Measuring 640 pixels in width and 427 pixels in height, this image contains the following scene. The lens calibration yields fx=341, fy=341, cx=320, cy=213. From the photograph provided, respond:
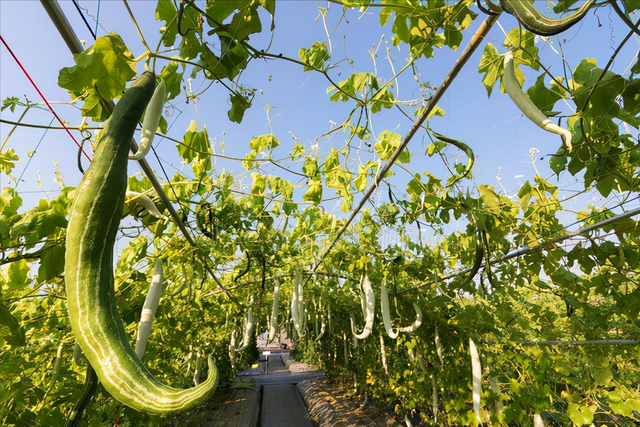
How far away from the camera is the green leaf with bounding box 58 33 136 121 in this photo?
2.78 ft

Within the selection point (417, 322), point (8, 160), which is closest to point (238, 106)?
point (8, 160)

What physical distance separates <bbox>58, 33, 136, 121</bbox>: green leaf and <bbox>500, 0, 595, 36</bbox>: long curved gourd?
35.5 inches

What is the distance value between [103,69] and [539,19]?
3.35 ft

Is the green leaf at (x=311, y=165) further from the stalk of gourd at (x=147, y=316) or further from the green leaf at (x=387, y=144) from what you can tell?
the stalk of gourd at (x=147, y=316)

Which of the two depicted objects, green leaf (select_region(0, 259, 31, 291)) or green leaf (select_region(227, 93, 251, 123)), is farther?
green leaf (select_region(0, 259, 31, 291))

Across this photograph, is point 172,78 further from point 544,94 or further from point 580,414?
point 580,414

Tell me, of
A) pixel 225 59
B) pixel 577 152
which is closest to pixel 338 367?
pixel 577 152

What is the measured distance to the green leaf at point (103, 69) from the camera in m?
0.85

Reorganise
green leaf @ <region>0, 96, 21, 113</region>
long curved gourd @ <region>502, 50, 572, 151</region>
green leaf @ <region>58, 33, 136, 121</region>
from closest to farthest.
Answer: long curved gourd @ <region>502, 50, 572, 151</region>, green leaf @ <region>58, 33, 136, 121</region>, green leaf @ <region>0, 96, 21, 113</region>

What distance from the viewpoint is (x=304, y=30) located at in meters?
1.65

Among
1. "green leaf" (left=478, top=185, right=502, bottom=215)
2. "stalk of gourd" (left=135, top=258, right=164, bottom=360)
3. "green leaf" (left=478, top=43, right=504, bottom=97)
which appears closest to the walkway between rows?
"green leaf" (left=478, top=185, right=502, bottom=215)

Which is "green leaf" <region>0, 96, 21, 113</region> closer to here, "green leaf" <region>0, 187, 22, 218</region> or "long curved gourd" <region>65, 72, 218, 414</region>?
"green leaf" <region>0, 187, 22, 218</region>

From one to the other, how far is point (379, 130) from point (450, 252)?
2.02 metres

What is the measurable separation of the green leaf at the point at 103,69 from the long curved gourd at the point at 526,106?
96cm
